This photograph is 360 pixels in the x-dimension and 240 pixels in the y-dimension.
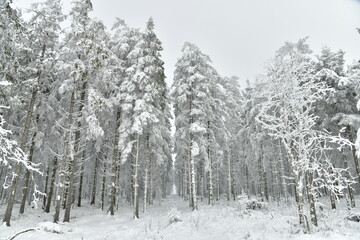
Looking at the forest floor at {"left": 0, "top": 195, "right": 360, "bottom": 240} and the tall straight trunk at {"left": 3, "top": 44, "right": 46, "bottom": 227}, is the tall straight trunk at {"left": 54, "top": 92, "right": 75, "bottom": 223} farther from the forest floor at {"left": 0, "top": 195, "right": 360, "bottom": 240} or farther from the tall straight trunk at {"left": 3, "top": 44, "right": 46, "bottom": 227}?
the tall straight trunk at {"left": 3, "top": 44, "right": 46, "bottom": 227}

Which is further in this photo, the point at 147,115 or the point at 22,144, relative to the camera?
the point at 147,115

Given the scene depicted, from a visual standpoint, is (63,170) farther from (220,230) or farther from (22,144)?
(220,230)

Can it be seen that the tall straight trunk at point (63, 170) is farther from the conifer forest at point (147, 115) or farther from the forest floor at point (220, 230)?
the forest floor at point (220, 230)

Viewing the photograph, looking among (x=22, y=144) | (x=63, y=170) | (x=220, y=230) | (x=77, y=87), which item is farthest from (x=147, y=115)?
(x=220, y=230)

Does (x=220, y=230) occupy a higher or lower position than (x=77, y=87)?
lower

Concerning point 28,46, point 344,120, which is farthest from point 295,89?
point 28,46

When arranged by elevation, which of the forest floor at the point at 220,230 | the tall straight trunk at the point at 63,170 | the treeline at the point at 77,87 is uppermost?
the treeline at the point at 77,87

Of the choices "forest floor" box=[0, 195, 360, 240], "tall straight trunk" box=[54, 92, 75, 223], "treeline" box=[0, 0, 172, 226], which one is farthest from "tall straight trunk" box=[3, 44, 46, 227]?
"tall straight trunk" box=[54, 92, 75, 223]

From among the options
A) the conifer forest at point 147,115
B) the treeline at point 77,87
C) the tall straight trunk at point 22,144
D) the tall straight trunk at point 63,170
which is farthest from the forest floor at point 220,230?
the treeline at point 77,87

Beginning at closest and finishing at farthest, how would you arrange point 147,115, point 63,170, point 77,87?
1. point 63,170
2. point 77,87
3. point 147,115

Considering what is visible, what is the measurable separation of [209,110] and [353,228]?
14.1 metres

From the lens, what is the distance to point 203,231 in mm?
13055

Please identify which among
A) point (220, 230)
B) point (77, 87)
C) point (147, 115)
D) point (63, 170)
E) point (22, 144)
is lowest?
point (220, 230)

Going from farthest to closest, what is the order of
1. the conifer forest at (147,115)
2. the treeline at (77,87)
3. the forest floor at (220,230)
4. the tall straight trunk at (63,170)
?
the treeline at (77,87) < the tall straight trunk at (63,170) < the conifer forest at (147,115) < the forest floor at (220,230)
